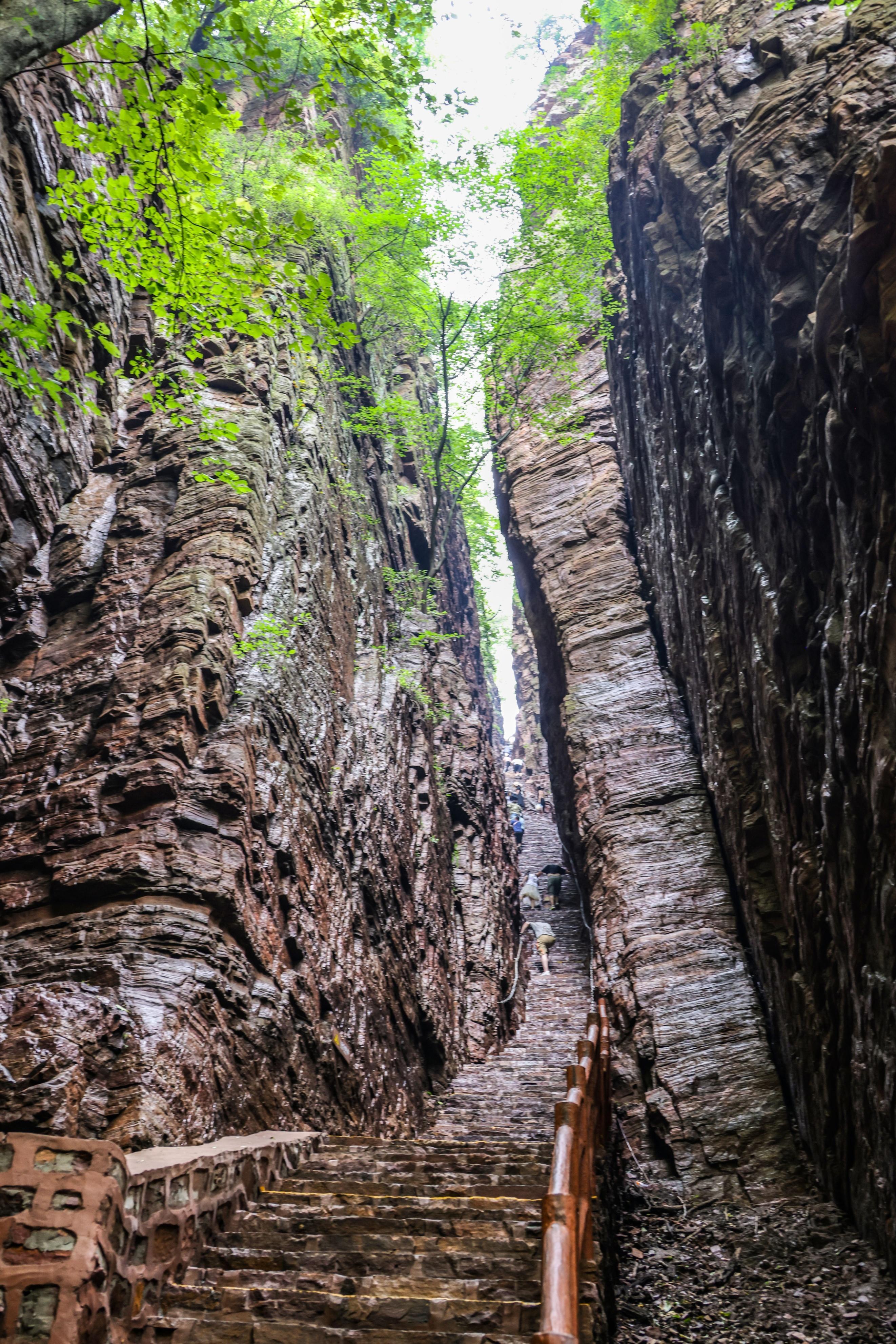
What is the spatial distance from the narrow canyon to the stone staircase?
26mm

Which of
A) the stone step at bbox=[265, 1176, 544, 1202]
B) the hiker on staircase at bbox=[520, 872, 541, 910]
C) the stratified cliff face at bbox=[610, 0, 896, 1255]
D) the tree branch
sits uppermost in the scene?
the tree branch

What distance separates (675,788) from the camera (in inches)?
451

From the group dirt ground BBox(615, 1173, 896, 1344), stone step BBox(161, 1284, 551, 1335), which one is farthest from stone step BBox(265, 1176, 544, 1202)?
stone step BBox(161, 1284, 551, 1335)

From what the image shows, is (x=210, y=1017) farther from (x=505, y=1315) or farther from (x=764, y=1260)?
(x=764, y=1260)

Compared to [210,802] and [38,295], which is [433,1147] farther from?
[38,295]

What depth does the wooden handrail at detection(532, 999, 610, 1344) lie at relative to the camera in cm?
246

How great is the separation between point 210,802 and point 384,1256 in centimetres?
415

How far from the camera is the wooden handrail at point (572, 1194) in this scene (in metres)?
2.46

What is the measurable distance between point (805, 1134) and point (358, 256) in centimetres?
1865

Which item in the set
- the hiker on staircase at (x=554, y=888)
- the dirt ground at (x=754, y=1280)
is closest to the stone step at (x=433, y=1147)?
the dirt ground at (x=754, y=1280)

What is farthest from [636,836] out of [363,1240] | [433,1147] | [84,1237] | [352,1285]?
[84,1237]

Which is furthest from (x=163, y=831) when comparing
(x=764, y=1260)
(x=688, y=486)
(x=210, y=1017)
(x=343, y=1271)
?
(x=688, y=486)

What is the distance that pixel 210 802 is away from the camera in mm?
7410

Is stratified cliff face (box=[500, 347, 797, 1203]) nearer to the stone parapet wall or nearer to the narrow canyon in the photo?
the narrow canyon
